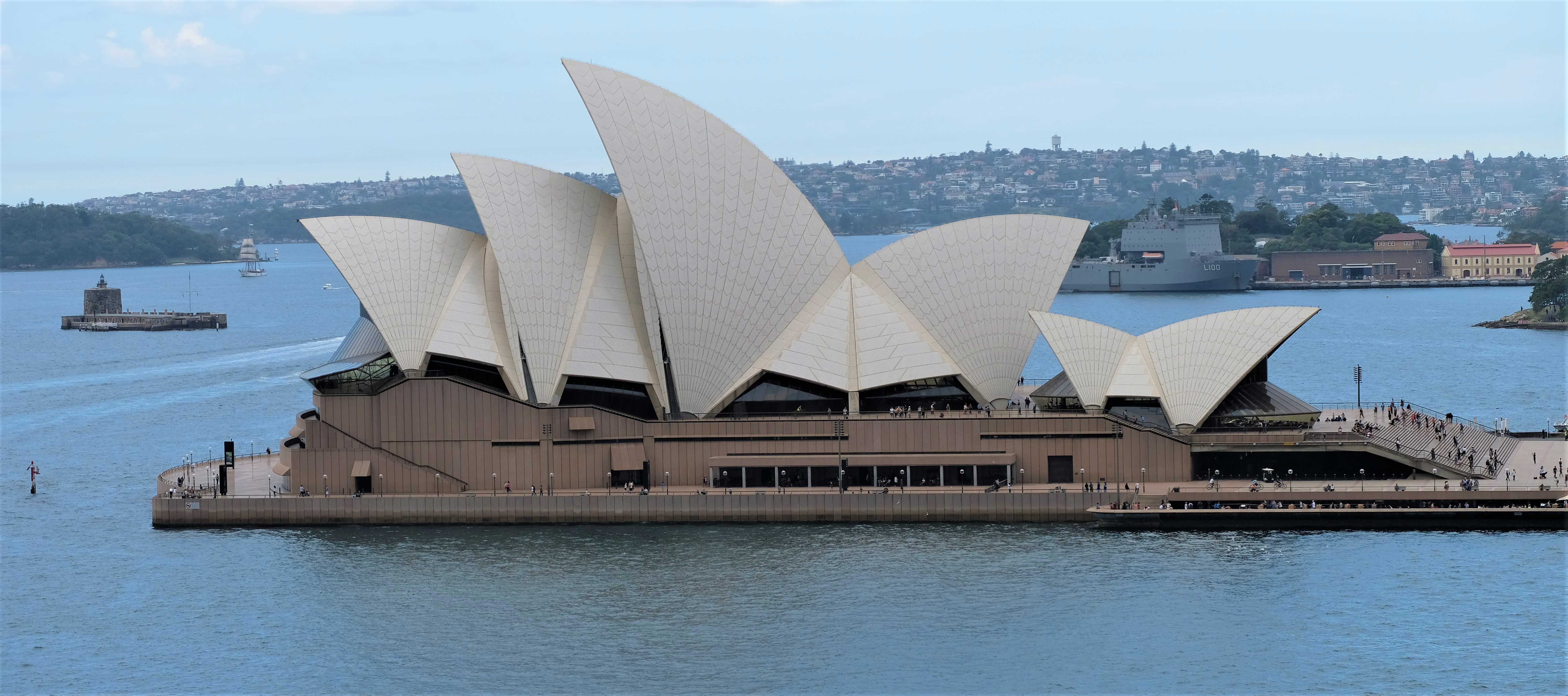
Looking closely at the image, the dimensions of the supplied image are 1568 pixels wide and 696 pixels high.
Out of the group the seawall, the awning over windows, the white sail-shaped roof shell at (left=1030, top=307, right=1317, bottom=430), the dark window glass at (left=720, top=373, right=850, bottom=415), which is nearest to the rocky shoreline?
the white sail-shaped roof shell at (left=1030, top=307, right=1317, bottom=430)

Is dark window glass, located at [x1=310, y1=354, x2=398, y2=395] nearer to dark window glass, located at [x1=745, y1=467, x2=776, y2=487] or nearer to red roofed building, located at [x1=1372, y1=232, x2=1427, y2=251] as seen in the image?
dark window glass, located at [x1=745, y1=467, x2=776, y2=487]

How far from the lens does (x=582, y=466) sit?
52969 mm

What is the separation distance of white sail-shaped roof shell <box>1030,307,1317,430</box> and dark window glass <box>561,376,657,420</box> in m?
12.6

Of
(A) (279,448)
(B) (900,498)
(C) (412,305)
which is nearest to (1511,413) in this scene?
(B) (900,498)

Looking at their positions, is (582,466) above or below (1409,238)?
below

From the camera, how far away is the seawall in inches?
1966

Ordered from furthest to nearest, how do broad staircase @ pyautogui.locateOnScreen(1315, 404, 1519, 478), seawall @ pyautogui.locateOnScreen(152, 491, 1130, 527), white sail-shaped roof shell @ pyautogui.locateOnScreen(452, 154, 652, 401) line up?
white sail-shaped roof shell @ pyautogui.locateOnScreen(452, 154, 652, 401)
broad staircase @ pyautogui.locateOnScreen(1315, 404, 1519, 478)
seawall @ pyautogui.locateOnScreen(152, 491, 1130, 527)

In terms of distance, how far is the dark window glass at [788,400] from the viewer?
54031 mm

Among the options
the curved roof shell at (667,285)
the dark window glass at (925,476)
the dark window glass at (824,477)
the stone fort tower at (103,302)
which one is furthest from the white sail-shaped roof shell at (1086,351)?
the stone fort tower at (103,302)

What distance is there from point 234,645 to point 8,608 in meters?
8.14

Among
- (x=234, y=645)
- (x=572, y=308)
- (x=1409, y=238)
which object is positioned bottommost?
(x=234, y=645)

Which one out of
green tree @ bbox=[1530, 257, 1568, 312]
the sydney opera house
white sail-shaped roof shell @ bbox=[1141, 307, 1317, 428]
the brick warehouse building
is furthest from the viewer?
the brick warehouse building

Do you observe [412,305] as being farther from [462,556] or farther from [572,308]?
[462,556]

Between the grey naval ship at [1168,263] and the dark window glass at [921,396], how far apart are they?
380ft
